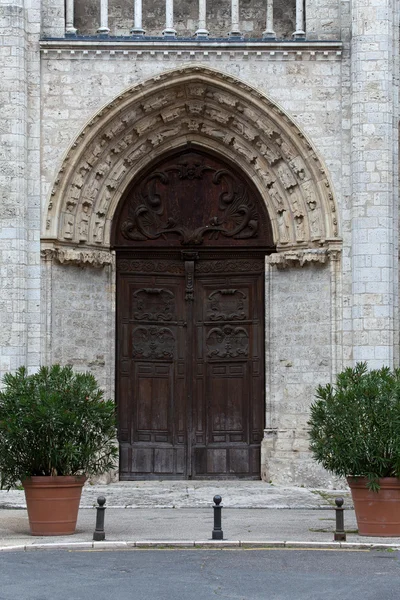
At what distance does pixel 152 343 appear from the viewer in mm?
22391

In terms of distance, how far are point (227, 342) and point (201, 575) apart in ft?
33.1

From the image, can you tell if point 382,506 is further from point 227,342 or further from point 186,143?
point 186,143

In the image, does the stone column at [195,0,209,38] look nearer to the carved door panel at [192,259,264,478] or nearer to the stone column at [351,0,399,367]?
the stone column at [351,0,399,367]

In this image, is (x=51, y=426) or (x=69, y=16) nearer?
(x=51, y=426)

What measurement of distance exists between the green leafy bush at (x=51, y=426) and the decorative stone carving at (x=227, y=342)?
21.8ft

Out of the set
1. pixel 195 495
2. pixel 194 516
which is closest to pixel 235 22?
pixel 195 495

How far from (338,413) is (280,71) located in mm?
7752

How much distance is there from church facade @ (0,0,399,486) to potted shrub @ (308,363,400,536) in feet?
17.4

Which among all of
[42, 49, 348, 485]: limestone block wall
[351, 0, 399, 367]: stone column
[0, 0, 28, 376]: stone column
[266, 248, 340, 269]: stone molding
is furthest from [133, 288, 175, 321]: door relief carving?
[351, 0, 399, 367]: stone column

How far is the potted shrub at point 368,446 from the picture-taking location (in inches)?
593

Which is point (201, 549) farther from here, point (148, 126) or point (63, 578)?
point (148, 126)

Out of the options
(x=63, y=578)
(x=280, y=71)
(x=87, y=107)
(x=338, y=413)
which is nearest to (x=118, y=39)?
(x=87, y=107)

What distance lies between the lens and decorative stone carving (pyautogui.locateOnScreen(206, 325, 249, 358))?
22344 millimetres

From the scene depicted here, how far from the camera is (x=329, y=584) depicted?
1200 centimetres
